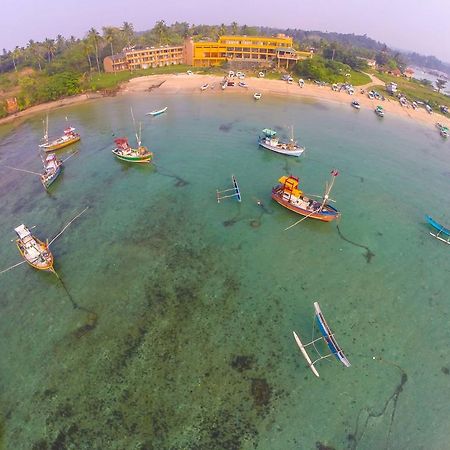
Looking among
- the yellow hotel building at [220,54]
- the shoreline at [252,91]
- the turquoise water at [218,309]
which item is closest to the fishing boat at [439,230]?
the turquoise water at [218,309]

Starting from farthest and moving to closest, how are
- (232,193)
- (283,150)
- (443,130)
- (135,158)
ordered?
(443,130) < (283,150) < (135,158) < (232,193)

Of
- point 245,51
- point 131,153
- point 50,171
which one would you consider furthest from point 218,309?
Result: point 245,51

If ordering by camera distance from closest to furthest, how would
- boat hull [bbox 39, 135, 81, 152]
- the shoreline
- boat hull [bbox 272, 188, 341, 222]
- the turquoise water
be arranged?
the turquoise water, boat hull [bbox 272, 188, 341, 222], boat hull [bbox 39, 135, 81, 152], the shoreline

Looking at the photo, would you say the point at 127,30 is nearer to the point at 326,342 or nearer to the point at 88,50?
the point at 88,50

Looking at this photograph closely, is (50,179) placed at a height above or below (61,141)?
below

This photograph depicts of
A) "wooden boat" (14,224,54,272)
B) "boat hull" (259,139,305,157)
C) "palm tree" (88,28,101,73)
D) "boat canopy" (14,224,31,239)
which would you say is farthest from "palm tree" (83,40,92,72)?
"wooden boat" (14,224,54,272)

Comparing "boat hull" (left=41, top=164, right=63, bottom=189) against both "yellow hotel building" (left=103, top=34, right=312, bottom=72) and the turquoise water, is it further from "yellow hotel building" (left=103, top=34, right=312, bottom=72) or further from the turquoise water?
"yellow hotel building" (left=103, top=34, right=312, bottom=72)
